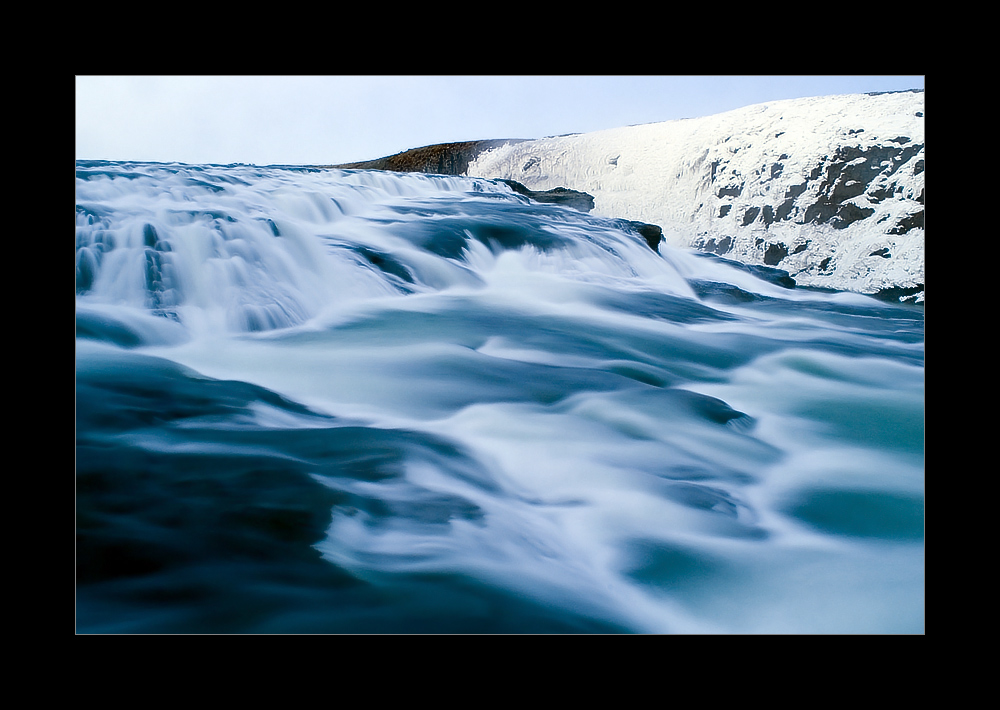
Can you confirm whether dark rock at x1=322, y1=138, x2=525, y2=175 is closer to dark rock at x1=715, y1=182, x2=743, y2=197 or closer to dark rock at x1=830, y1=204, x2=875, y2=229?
dark rock at x1=715, y1=182, x2=743, y2=197

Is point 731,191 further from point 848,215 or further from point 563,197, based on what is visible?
point 563,197

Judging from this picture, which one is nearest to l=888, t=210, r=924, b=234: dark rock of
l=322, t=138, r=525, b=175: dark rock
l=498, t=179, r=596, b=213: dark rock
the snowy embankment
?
the snowy embankment

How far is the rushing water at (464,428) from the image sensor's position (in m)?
1.38

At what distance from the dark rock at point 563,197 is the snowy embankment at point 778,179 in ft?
0.07

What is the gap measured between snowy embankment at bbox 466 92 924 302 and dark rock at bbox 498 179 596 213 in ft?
0.07

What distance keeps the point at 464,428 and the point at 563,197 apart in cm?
68

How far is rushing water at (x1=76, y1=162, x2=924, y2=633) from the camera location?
138 centimetres

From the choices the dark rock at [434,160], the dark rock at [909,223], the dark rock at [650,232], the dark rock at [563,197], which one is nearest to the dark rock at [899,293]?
the dark rock at [909,223]

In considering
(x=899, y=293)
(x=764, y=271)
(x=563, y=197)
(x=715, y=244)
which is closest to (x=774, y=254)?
(x=764, y=271)

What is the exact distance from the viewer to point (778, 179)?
6.27 ft

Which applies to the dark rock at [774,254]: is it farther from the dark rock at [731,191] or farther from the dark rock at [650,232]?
the dark rock at [650,232]
